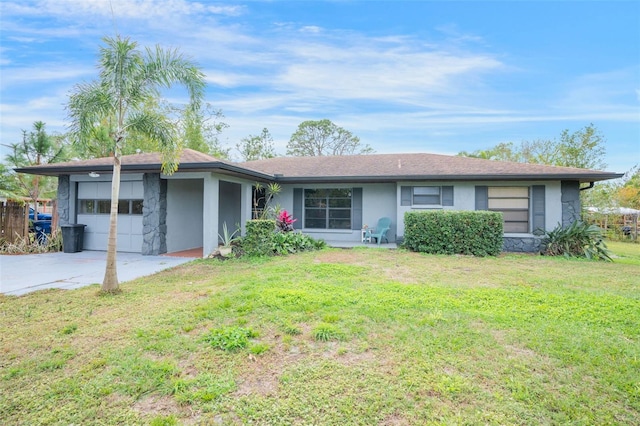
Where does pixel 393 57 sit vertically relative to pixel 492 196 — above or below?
above

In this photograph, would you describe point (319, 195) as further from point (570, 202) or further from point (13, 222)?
point (13, 222)

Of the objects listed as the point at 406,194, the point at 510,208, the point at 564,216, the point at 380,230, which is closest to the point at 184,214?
the point at 380,230

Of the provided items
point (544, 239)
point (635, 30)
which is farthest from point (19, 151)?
point (635, 30)

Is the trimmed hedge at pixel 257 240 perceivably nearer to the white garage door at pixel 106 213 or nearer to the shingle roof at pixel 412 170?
the shingle roof at pixel 412 170

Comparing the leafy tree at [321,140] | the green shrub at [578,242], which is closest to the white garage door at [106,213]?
the green shrub at [578,242]

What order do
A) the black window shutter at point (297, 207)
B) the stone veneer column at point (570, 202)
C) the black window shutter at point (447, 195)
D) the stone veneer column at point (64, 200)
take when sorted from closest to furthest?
the stone veneer column at point (64, 200) < the stone veneer column at point (570, 202) < the black window shutter at point (447, 195) < the black window shutter at point (297, 207)

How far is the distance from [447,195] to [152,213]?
369 inches

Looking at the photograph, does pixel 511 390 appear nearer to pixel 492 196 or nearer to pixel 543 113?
pixel 492 196

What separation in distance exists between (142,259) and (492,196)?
36.1 ft

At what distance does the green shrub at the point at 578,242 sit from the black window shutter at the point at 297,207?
8213 millimetres

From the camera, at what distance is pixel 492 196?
435 inches

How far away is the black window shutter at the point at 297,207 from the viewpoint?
41.2 feet

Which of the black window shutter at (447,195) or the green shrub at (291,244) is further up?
the black window shutter at (447,195)

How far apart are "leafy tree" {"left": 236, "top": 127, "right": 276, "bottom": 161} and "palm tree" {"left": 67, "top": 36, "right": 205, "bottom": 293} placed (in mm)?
23549
